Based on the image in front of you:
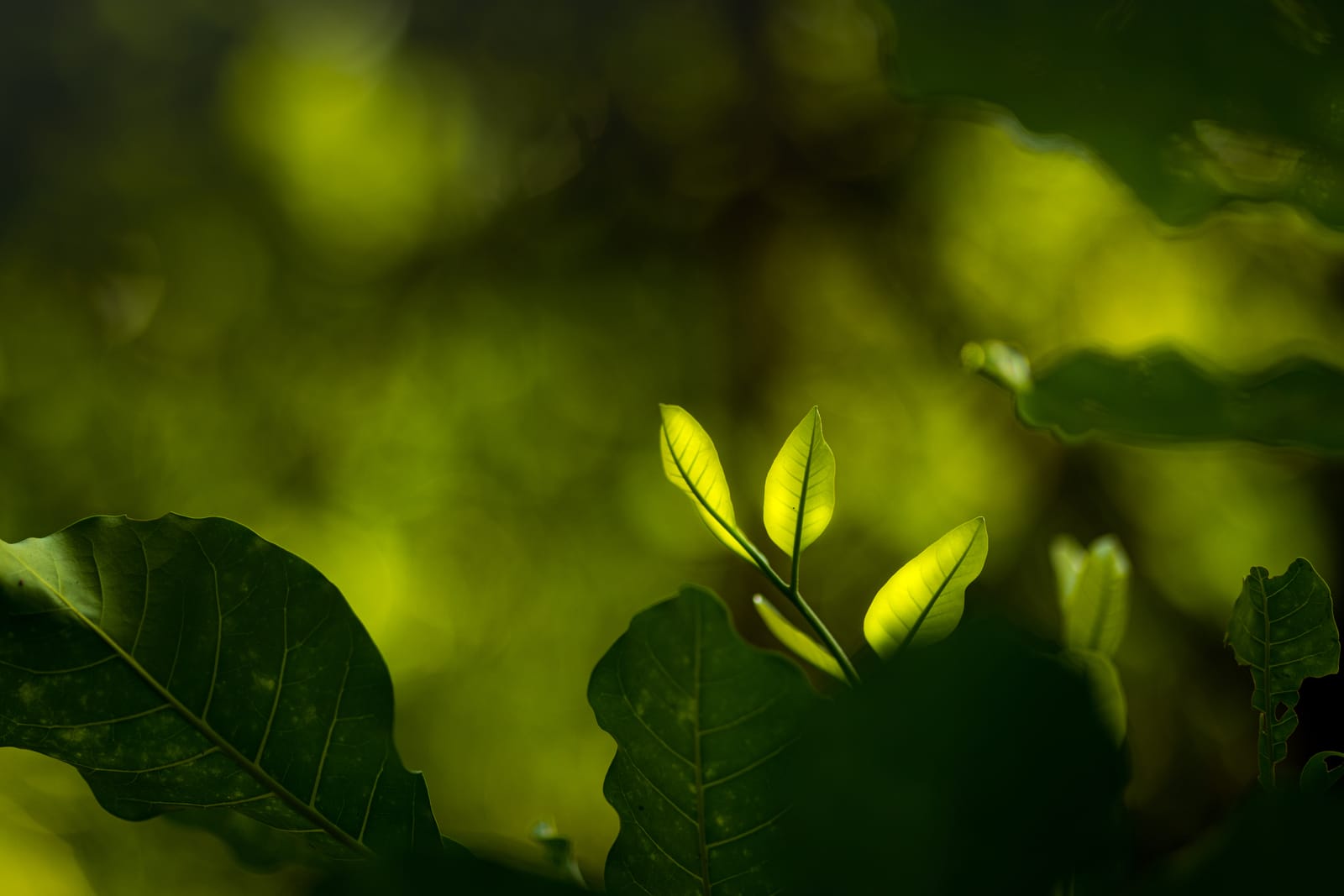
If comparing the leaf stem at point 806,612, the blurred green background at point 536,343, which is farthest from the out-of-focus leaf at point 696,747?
the blurred green background at point 536,343

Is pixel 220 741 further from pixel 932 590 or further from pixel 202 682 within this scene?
pixel 932 590

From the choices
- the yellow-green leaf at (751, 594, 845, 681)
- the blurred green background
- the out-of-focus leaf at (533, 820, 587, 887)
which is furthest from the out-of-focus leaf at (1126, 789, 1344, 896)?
the blurred green background

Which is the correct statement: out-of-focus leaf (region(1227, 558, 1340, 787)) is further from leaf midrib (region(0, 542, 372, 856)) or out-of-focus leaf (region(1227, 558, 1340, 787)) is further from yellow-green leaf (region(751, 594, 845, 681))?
leaf midrib (region(0, 542, 372, 856))

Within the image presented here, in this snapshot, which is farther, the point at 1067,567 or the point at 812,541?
the point at 1067,567

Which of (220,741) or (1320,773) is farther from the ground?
(220,741)

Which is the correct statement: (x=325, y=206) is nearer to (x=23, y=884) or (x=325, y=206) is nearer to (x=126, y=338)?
(x=126, y=338)

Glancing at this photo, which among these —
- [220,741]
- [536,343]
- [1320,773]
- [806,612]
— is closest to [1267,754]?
[1320,773]

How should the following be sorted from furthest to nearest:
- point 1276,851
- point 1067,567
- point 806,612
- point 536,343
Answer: point 536,343 → point 1067,567 → point 806,612 → point 1276,851
